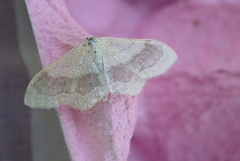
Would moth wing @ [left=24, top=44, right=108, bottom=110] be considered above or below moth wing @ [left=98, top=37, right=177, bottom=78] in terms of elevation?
below

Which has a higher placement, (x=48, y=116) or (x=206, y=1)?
(x=206, y=1)

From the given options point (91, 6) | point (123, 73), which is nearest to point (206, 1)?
point (91, 6)

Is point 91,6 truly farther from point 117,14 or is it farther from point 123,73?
point 123,73

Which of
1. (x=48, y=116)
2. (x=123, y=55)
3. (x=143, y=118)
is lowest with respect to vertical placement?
(x=143, y=118)

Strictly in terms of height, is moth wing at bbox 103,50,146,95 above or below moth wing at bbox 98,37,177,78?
below

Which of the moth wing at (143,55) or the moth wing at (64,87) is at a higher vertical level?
the moth wing at (143,55)
